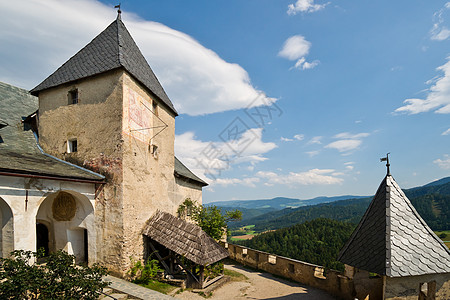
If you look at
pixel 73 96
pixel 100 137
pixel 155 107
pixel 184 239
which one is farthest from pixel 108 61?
pixel 184 239

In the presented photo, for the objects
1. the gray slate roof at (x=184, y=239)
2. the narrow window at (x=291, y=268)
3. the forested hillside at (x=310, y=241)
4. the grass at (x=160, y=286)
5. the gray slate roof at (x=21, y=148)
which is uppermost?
the gray slate roof at (x=21, y=148)

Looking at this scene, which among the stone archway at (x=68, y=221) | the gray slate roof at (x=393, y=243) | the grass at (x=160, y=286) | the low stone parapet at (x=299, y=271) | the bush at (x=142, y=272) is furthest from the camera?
the low stone parapet at (x=299, y=271)

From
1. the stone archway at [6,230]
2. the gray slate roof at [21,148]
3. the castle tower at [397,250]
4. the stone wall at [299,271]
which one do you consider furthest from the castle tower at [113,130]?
the castle tower at [397,250]

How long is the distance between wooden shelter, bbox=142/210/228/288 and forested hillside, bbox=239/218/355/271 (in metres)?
26.1

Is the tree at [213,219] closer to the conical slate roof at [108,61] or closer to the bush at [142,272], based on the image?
the bush at [142,272]

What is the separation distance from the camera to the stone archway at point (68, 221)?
9.48m

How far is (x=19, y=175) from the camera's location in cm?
691

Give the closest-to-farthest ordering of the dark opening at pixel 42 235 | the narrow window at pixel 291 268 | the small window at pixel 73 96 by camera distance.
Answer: the dark opening at pixel 42 235 → the small window at pixel 73 96 → the narrow window at pixel 291 268

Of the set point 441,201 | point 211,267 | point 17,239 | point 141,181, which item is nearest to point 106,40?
point 141,181

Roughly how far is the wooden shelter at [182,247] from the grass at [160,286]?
0.61m

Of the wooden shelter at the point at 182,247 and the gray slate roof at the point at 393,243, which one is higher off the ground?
the gray slate roof at the point at 393,243

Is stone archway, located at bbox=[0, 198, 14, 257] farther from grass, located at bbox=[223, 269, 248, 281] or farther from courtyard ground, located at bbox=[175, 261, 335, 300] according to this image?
grass, located at bbox=[223, 269, 248, 281]

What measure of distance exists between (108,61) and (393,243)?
10.8 m

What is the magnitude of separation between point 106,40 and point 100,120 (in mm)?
4130
